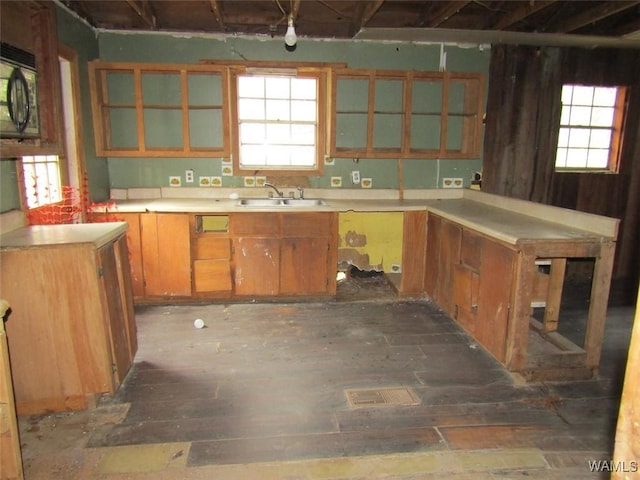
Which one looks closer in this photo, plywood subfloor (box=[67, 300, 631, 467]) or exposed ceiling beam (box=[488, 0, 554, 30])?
plywood subfloor (box=[67, 300, 631, 467])

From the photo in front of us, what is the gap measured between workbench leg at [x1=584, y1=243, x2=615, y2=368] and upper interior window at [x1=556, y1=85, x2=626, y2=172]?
2.43m

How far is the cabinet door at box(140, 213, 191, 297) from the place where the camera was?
3.68 m

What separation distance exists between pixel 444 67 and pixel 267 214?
7.59ft

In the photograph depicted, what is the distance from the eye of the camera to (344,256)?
454 centimetres

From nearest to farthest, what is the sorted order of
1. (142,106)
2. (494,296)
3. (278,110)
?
(494,296) → (142,106) → (278,110)

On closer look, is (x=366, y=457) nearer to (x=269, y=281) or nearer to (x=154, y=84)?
(x=269, y=281)

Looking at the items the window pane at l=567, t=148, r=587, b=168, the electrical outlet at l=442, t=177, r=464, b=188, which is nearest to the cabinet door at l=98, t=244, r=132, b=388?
the electrical outlet at l=442, t=177, r=464, b=188

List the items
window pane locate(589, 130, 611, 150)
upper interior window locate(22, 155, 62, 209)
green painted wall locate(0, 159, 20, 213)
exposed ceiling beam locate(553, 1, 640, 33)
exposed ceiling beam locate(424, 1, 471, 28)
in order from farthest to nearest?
window pane locate(589, 130, 611, 150), exposed ceiling beam locate(424, 1, 471, 28), exposed ceiling beam locate(553, 1, 640, 33), upper interior window locate(22, 155, 62, 209), green painted wall locate(0, 159, 20, 213)

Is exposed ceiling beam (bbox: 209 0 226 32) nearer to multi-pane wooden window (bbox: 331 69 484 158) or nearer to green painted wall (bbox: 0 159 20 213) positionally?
multi-pane wooden window (bbox: 331 69 484 158)

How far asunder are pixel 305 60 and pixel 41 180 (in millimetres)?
2471

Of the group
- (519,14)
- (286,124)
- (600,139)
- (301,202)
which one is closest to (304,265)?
A: (301,202)

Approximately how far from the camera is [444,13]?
3506 mm

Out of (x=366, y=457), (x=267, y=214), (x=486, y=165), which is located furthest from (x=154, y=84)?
(x=366, y=457)

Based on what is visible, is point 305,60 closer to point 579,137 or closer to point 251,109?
point 251,109
